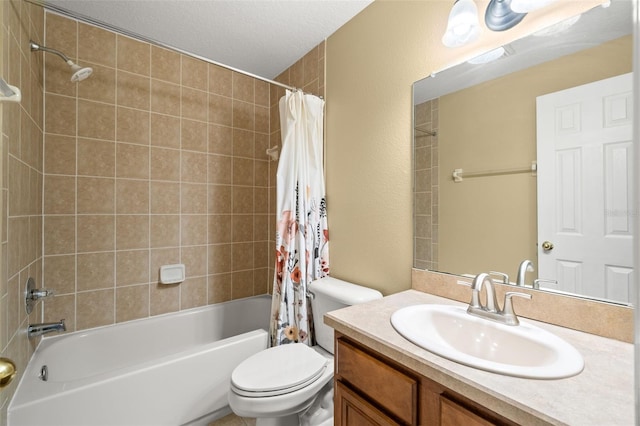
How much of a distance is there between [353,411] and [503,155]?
1.09 meters

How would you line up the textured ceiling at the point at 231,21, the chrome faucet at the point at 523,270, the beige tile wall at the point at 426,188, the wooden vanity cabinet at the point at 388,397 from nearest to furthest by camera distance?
the wooden vanity cabinet at the point at 388,397 < the chrome faucet at the point at 523,270 < the beige tile wall at the point at 426,188 < the textured ceiling at the point at 231,21

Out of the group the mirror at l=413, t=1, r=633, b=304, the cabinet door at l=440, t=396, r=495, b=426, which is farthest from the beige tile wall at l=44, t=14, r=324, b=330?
the cabinet door at l=440, t=396, r=495, b=426

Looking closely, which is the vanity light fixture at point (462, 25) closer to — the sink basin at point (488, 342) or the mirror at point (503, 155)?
the mirror at point (503, 155)

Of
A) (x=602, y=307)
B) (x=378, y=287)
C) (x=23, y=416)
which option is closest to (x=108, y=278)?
(x=23, y=416)

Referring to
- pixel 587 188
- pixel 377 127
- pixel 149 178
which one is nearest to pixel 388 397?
pixel 587 188

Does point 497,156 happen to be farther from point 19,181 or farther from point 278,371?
point 19,181

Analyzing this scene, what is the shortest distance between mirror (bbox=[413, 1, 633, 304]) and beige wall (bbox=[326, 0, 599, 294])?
81mm

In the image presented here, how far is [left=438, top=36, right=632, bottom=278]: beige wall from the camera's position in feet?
3.07

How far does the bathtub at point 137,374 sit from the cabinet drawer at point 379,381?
3.04 ft

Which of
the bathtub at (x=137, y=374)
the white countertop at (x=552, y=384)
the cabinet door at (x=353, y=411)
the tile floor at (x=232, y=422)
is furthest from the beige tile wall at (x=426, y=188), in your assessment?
the tile floor at (x=232, y=422)

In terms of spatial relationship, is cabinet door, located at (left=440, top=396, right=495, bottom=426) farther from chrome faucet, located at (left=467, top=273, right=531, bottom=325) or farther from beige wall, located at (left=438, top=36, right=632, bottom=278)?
beige wall, located at (left=438, top=36, right=632, bottom=278)

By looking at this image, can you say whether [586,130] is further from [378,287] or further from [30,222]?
[30,222]

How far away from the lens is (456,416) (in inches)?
25.6

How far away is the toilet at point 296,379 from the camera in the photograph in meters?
1.17
